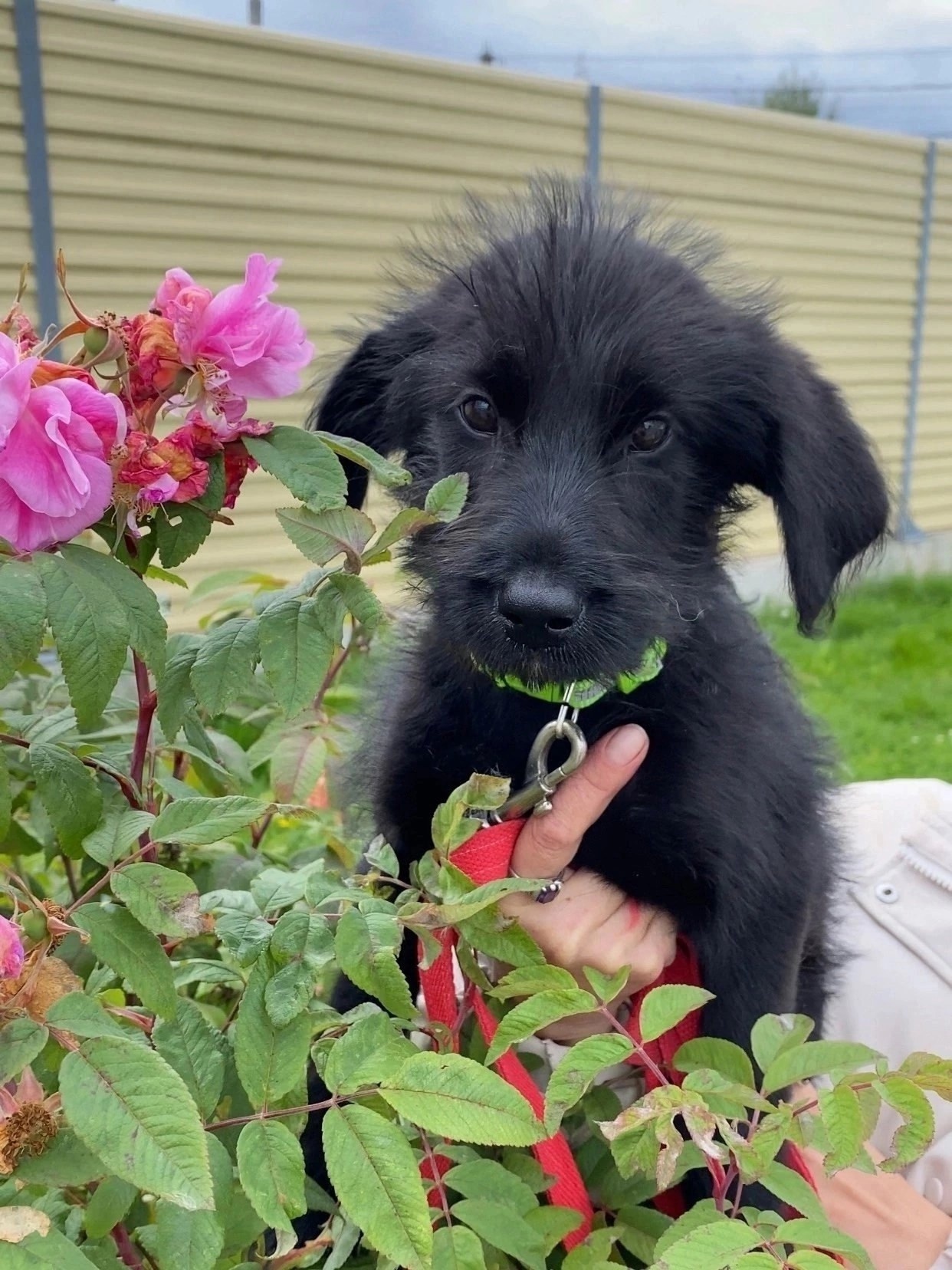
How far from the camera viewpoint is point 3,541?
2.79 feet

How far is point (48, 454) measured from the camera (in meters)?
0.79

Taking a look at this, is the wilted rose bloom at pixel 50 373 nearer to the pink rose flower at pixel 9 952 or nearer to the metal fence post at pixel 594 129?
the pink rose flower at pixel 9 952

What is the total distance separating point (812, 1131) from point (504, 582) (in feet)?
2.19

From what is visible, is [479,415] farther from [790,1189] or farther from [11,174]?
[11,174]

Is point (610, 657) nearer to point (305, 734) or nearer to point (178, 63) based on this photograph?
point (305, 734)

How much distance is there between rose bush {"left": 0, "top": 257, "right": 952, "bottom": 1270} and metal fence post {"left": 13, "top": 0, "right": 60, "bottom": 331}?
403 cm

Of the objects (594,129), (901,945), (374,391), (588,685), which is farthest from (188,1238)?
(594,129)

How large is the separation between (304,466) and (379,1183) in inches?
20.1

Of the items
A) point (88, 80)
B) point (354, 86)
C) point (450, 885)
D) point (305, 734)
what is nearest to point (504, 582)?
point (305, 734)

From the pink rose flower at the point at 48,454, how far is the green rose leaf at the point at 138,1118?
0.35 m

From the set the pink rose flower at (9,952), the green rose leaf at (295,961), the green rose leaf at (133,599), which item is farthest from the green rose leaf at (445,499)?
the pink rose flower at (9,952)

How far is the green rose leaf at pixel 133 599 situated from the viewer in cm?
83

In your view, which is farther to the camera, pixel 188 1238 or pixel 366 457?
pixel 366 457

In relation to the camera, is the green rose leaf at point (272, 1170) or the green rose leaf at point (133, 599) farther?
the green rose leaf at point (133, 599)
